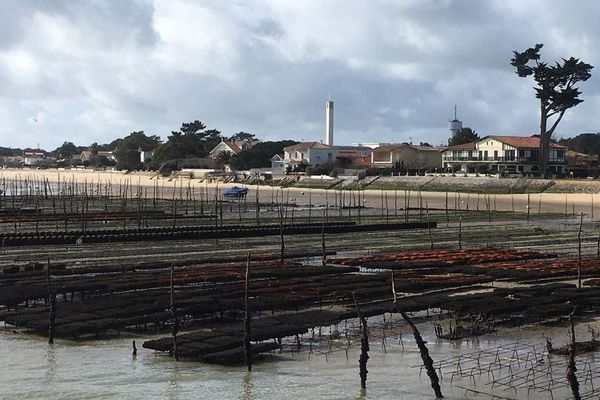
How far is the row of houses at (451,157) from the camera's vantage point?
297ft

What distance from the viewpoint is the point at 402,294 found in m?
27.9

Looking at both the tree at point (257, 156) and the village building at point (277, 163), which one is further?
the tree at point (257, 156)

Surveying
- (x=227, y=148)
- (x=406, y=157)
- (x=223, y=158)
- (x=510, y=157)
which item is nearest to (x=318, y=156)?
(x=406, y=157)

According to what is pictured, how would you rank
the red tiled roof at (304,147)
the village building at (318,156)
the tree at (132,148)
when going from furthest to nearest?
the tree at (132,148) → the red tiled roof at (304,147) → the village building at (318,156)

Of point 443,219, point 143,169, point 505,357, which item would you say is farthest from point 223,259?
point 143,169

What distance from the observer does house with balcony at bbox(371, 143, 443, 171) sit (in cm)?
10619

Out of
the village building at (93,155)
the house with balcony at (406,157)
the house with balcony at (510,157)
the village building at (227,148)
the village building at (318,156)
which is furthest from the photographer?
the village building at (93,155)

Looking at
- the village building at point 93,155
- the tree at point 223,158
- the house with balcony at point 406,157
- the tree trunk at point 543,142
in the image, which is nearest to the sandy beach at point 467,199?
the tree trunk at point 543,142

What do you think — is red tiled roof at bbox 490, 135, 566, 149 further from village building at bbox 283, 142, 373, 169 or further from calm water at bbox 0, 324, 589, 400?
calm water at bbox 0, 324, 589, 400

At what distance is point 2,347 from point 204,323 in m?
5.22

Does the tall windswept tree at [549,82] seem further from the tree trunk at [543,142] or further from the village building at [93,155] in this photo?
the village building at [93,155]

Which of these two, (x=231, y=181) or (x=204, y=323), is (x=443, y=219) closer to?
(x=204, y=323)

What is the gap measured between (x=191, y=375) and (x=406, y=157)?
91.3 m

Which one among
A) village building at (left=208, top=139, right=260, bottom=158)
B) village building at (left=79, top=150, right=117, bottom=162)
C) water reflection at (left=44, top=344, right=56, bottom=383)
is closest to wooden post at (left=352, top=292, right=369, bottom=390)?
water reflection at (left=44, top=344, right=56, bottom=383)
